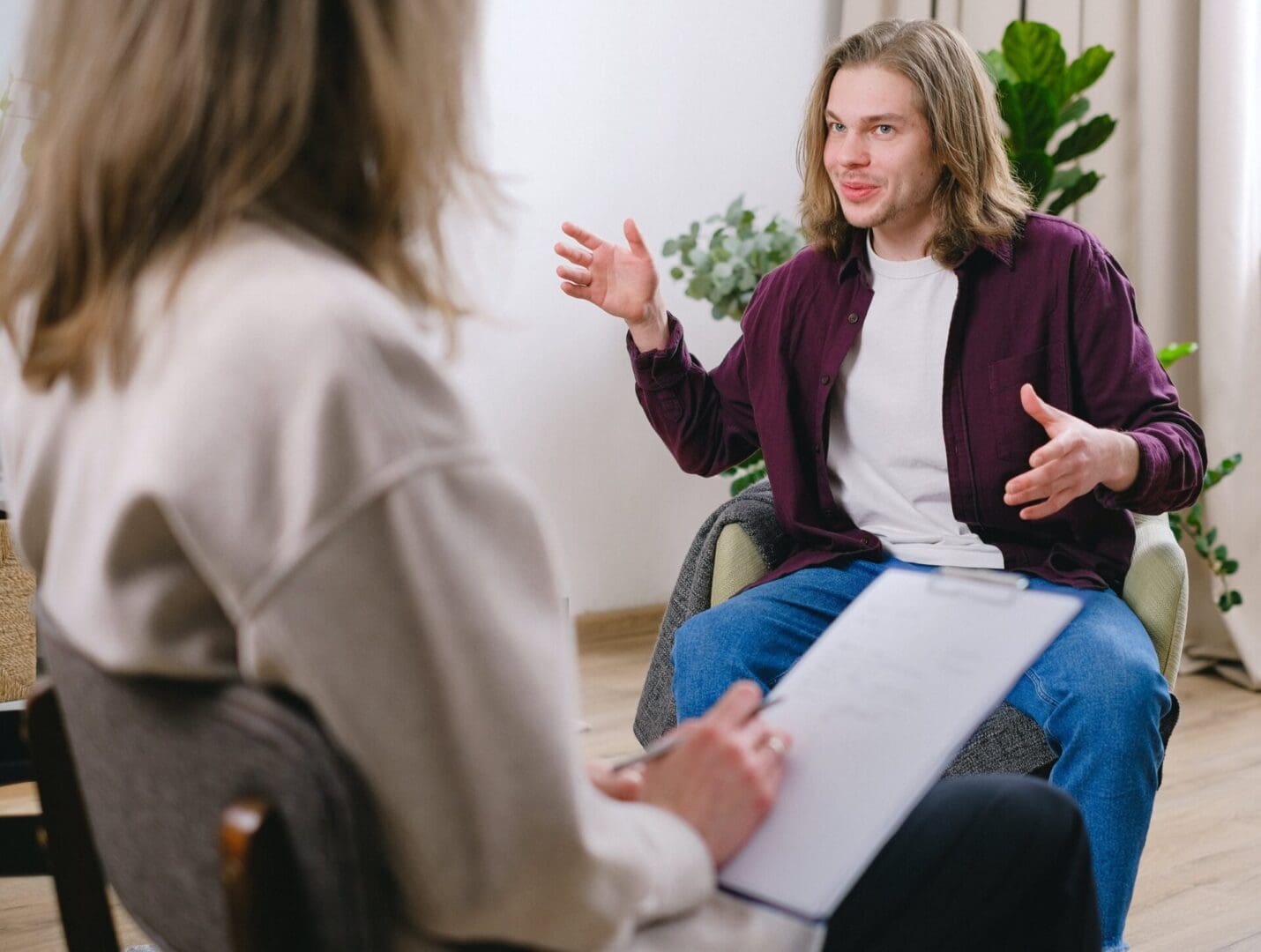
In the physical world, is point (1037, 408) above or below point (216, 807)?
below

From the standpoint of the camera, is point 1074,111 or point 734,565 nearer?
point 734,565

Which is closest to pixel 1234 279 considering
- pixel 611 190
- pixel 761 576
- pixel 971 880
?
pixel 611 190

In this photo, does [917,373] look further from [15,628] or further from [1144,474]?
A: [15,628]

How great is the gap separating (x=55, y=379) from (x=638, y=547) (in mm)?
2947

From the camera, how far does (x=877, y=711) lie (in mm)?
812

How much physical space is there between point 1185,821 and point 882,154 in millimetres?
1310

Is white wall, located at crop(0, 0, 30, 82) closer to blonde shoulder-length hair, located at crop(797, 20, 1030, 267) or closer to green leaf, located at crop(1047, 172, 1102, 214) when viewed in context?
blonde shoulder-length hair, located at crop(797, 20, 1030, 267)

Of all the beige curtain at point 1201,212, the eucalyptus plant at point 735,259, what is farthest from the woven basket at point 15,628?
the beige curtain at point 1201,212

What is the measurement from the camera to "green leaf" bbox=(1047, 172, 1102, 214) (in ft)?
9.41

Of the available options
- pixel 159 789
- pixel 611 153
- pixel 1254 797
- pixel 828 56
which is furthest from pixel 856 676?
pixel 611 153

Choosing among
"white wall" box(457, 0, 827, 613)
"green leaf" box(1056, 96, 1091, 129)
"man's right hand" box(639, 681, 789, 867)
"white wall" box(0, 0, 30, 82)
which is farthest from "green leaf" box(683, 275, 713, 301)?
"man's right hand" box(639, 681, 789, 867)

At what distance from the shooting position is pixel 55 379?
2.23ft

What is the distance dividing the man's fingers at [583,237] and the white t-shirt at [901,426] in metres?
0.40

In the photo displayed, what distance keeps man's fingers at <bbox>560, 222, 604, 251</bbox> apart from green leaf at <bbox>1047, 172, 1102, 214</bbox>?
1405 millimetres
